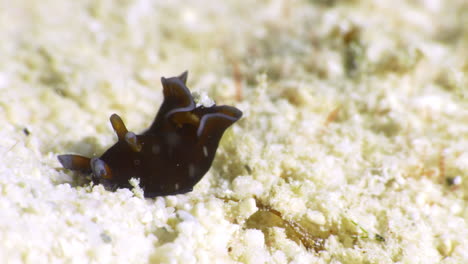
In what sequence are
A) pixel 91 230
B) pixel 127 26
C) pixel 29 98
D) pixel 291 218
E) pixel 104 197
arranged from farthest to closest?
pixel 127 26 → pixel 29 98 → pixel 291 218 → pixel 104 197 → pixel 91 230

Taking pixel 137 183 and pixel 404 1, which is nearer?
→ pixel 137 183

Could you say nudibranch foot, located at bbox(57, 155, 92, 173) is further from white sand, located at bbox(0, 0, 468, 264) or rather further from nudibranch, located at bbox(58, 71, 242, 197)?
white sand, located at bbox(0, 0, 468, 264)

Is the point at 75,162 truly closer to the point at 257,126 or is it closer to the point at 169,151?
the point at 169,151

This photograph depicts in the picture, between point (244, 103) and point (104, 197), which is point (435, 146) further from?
point (104, 197)

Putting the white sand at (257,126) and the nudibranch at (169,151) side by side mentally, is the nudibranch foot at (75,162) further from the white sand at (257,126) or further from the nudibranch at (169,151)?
the white sand at (257,126)

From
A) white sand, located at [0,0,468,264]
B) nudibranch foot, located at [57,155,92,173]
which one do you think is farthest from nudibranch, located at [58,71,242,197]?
white sand, located at [0,0,468,264]

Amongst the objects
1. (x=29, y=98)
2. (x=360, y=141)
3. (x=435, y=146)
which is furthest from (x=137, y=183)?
(x=435, y=146)

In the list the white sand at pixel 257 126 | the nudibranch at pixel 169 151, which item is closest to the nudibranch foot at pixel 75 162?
the nudibranch at pixel 169 151
